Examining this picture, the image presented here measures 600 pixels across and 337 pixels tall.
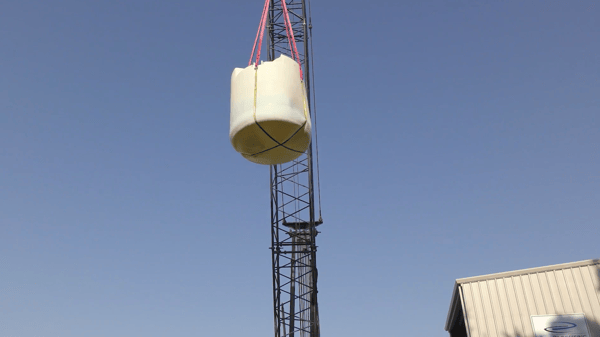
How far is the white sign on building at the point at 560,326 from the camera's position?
15.4m

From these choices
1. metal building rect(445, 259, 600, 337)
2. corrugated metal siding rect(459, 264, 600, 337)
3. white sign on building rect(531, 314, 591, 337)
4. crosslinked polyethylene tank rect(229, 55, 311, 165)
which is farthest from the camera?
corrugated metal siding rect(459, 264, 600, 337)

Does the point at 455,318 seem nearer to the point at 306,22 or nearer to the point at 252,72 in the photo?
the point at 252,72

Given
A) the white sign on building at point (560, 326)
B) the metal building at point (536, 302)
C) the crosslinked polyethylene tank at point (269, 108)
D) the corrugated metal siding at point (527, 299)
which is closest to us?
the crosslinked polyethylene tank at point (269, 108)

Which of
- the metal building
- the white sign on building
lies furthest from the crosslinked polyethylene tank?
the white sign on building

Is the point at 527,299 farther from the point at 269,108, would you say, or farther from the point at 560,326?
the point at 269,108

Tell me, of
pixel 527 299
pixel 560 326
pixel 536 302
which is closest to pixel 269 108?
pixel 527 299

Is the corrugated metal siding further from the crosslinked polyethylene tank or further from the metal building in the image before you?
the crosslinked polyethylene tank

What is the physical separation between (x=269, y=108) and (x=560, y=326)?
11.3 meters

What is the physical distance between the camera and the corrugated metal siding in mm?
15750

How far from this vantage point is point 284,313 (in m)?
23.6

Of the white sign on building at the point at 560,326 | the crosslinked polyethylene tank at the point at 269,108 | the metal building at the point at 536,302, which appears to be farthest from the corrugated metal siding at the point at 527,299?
the crosslinked polyethylene tank at the point at 269,108

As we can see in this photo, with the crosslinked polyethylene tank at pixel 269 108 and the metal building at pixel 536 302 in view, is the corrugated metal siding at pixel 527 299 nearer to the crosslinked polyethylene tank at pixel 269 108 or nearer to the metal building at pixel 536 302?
the metal building at pixel 536 302

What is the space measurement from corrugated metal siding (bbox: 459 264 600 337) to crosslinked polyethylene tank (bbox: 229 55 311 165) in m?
8.81

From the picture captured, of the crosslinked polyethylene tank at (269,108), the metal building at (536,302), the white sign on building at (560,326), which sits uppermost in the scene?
the crosslinked polyethylene tank at (269,108)
